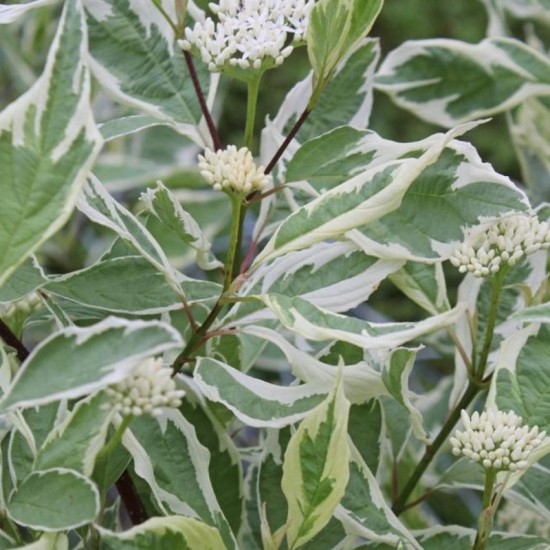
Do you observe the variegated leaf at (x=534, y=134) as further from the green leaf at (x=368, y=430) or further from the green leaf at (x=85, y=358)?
the green leaf at (x=85, y=358)

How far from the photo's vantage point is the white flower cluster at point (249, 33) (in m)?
0.54

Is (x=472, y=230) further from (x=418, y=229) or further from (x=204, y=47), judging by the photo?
(x=204, y=47)

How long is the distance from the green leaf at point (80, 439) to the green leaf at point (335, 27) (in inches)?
8.7

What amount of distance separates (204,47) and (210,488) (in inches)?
9.5

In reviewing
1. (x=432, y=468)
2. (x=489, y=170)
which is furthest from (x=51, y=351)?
(x=432, y=468)

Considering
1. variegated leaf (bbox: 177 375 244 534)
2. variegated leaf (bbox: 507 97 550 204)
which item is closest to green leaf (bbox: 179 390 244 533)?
variegated leaf (bbox: 177 375 244 534)

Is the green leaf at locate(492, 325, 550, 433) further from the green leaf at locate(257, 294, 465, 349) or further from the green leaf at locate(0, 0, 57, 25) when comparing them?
the green leaf at locate(0, 0, 57, 25)

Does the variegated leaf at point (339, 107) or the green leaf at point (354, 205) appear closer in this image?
the green leaf at point (354, 205)

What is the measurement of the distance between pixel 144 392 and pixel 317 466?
103 mm

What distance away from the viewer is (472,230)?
56 centimetres

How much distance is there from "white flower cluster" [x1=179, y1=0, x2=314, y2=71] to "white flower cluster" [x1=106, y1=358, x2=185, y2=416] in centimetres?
19

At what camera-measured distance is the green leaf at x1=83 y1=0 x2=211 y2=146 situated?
2.05 ft

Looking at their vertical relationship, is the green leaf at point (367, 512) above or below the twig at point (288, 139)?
below

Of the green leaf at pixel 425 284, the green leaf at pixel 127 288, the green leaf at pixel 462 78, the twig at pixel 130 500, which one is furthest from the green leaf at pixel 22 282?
the green leaf at pixel 462 78
